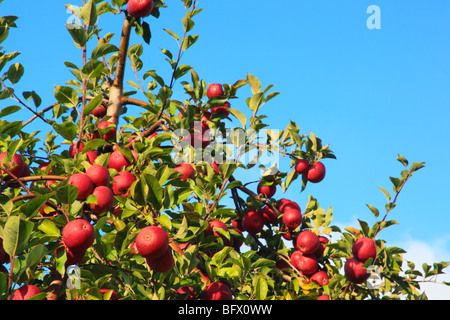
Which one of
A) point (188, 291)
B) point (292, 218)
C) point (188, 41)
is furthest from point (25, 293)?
point (292, 218)

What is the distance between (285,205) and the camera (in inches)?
170

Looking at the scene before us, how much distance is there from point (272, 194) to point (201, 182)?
1.57m

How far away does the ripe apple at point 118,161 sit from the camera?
3.43 meters

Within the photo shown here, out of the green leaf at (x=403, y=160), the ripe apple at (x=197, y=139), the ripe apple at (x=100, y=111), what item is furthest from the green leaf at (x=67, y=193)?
the green leaf at (x=403, y=160)

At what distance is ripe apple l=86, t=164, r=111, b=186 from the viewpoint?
→ 112 inches

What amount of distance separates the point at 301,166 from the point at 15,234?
2.99 metres

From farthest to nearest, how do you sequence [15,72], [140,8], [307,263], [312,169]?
1. [312,169]
2. [307,263]
3. [140,8]
4. [15,72]

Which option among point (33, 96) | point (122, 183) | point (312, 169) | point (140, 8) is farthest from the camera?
point (312, 169)

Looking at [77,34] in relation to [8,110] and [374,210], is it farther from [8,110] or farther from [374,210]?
[374,210]

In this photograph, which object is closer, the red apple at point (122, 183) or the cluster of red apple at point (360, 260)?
the red apple at point (122, 183)

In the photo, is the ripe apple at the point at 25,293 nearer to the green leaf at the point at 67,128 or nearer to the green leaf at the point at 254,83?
the green leaf at the point at 67,128

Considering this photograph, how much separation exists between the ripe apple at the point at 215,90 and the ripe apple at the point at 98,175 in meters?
1.65
